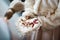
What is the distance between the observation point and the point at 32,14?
70 centimetres

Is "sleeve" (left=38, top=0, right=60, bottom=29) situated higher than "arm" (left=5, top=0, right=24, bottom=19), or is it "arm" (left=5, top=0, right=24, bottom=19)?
"arm" (left=5, top=0, right=24, bottom=19)

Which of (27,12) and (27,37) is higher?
(27,12)

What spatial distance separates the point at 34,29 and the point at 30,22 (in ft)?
0.14

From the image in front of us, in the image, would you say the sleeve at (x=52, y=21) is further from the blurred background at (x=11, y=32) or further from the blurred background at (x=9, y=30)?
the blurred background at (x=9, y=30)

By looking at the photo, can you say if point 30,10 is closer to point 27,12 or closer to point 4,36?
point 27,12

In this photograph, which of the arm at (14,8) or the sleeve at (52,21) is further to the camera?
the arm at (14,8)

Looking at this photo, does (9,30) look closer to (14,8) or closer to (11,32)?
(11,32)

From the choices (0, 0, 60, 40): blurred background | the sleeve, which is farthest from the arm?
the sleeve

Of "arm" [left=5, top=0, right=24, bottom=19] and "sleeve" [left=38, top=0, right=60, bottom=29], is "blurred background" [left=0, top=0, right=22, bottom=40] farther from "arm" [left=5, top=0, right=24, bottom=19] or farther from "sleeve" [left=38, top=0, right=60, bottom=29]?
"sleeve" [left=38, top=0, right=60, bottom=29]

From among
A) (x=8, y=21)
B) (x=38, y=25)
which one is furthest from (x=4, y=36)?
(x=38, y=25)

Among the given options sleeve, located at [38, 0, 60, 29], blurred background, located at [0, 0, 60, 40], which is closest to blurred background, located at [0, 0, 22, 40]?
blurred background, located at [0, 0, 60, 40]

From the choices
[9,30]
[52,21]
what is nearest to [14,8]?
[9,30]

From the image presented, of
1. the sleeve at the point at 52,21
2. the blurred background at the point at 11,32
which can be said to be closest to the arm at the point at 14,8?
the blurred background at the point at 11,32

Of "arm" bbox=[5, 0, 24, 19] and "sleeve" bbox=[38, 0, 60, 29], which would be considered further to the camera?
"arm" bbox=[5, 0, 24, 19]
